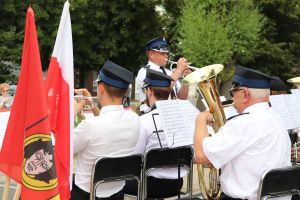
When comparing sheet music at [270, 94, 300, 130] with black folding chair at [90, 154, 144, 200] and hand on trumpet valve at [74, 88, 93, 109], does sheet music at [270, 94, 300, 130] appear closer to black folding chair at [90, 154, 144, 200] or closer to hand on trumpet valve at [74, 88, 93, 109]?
black folding chair at [90, 154, 144, 200]

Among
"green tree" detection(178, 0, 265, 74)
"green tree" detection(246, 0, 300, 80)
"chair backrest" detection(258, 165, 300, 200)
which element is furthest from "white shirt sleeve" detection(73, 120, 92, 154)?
"green tree" detection(246, 0, 300, 80)

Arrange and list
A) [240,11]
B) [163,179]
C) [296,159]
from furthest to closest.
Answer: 1. [240,11]
2. [296,159]
3. [163,179]

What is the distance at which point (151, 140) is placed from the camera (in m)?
4.31

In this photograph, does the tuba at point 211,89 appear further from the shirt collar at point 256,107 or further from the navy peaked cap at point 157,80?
the navy peaked cap at point 157,80

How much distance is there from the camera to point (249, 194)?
3.19 metres

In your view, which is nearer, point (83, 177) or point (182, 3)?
point (83, 177)

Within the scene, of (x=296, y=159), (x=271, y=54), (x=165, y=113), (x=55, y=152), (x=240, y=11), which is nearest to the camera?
(x=55, y=152)

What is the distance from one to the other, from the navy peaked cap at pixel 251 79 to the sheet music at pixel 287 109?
1.56 metres

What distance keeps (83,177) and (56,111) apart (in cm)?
84

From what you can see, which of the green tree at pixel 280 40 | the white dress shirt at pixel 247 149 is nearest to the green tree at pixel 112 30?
the green tree at pixel 280 40

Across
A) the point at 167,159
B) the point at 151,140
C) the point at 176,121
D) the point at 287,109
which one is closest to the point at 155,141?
the point at 151,140

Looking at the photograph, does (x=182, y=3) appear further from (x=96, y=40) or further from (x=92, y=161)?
(x=92, y=161)

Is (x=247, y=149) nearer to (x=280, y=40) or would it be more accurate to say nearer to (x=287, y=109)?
(x=287, y=109)

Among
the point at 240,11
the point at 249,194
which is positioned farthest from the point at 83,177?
the point at 240,11
